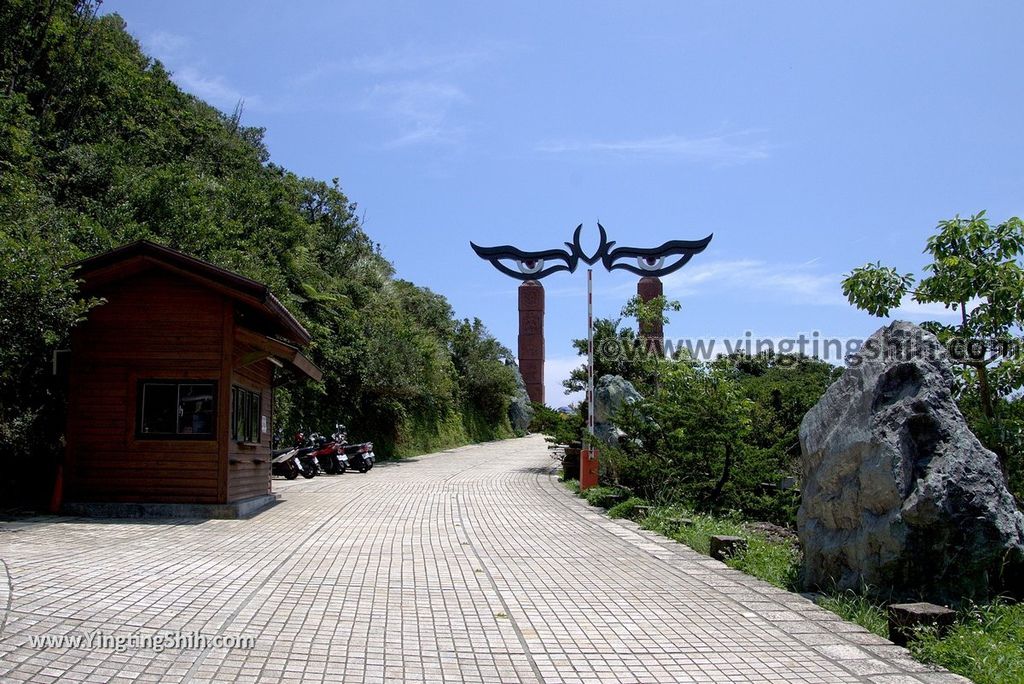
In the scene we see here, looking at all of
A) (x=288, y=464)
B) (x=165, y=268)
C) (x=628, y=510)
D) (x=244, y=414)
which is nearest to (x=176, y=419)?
(x=244, y=414)

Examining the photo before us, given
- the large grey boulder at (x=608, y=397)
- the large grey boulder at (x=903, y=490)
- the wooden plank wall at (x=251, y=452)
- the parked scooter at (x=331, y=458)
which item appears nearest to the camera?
the large grey boulder at (x=903, y=490)

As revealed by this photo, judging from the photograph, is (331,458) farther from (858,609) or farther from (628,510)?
(858,609)

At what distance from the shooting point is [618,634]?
5.82m

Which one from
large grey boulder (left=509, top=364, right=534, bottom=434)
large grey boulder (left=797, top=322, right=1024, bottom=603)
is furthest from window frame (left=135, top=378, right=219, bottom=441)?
large grey boulder (left=509, top=364, right=534, bottom=434)

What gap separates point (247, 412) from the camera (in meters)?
13.8

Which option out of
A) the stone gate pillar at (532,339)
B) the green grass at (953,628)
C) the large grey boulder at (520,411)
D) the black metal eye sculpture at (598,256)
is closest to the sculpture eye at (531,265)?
the black metal eye sculpture at (598,256)

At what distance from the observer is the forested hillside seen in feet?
41.4

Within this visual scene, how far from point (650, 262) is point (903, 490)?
12.8 meters

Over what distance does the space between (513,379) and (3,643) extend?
40026mm

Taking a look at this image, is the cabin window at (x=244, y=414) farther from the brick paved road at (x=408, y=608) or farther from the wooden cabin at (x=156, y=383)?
the brick paved road at (x=408, y=608)

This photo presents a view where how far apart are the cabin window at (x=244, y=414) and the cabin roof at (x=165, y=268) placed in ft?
5.24

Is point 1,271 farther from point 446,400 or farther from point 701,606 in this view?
point 446,400

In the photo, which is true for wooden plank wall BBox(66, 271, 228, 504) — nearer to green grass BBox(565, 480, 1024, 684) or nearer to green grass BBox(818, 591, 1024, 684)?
green grass BBox(565, 480, 1024, 684)

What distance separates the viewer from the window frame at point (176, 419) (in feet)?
40.0
